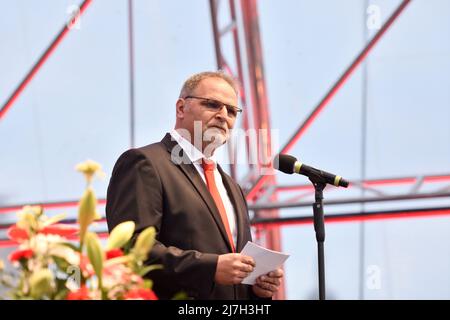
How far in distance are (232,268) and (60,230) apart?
75 centimetres

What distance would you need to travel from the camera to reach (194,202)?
6.52 feet

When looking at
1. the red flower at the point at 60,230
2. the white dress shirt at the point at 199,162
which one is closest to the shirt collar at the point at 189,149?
the white dress shirt at the point at 199,162

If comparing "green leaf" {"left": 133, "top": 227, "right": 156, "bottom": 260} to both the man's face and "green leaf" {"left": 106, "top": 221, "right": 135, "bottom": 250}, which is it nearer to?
"green leaf" {"left": 106, "top": 221, "right": 135, "bottom": 250}

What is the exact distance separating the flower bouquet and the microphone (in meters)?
1.04

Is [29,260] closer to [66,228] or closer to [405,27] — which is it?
[66,228]

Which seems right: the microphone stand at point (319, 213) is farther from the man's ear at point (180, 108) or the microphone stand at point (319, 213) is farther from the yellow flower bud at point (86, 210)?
the yellow flower bud at point (86, 210)

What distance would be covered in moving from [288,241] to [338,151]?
626mm

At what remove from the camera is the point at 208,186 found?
6.90 ft

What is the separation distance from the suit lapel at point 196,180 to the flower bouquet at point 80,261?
874mm

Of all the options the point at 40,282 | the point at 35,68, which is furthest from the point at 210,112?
the point at 35,68

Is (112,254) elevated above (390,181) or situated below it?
below

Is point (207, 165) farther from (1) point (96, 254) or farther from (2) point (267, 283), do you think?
(1) point (96, 254)

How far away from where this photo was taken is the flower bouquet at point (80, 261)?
3.50ft

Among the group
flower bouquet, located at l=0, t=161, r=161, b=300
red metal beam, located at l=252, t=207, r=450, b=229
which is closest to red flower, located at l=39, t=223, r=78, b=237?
flower bouquet, located at l=0, t=161, r=161, b=300
